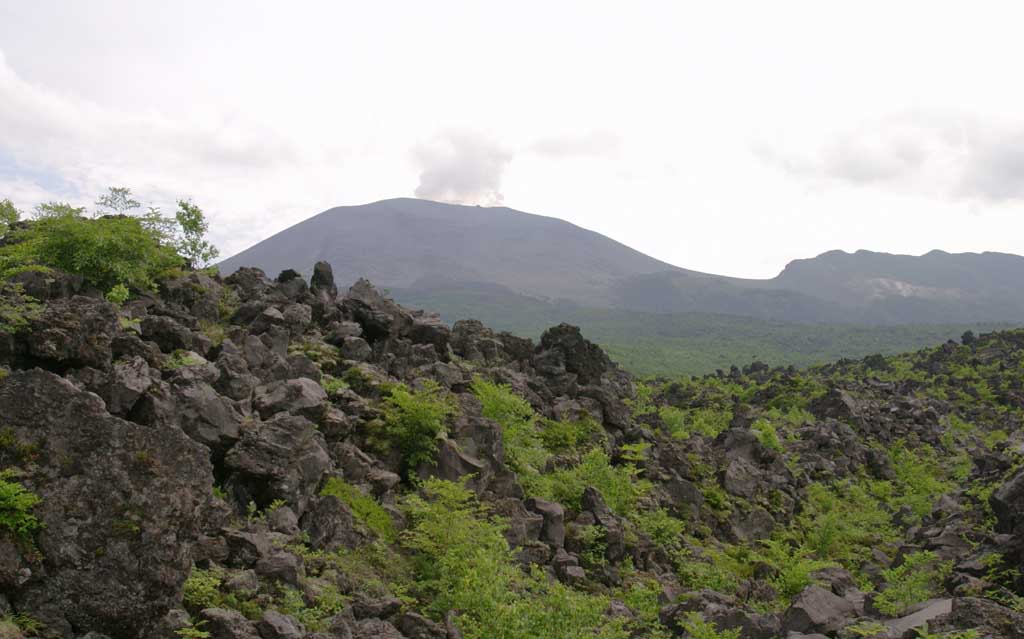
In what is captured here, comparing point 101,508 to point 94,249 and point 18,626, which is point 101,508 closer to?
point 18,626

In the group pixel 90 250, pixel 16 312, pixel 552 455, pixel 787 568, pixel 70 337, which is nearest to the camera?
pixel 16 312

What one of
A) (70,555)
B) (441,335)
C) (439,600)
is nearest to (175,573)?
(70,555)

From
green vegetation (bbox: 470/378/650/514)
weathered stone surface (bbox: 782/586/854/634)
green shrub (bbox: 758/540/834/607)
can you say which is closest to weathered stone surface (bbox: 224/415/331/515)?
green vegetation (bbox: 470/378/650/514)

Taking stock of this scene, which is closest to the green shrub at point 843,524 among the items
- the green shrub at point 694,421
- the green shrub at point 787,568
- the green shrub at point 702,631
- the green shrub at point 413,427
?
the green shrub at point 787,568

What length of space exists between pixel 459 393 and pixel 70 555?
13.6 metres

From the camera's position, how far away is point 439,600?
11.8 meters

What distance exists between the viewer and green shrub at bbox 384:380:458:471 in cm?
1644

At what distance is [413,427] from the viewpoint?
16609 mm

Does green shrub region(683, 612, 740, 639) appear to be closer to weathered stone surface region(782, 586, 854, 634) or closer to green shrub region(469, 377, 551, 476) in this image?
weathered stone surface region(782, 586, 854, 634)

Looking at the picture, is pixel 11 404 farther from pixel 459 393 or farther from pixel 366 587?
pixel 459 393

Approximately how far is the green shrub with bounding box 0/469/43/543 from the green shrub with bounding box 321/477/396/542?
18.6ft

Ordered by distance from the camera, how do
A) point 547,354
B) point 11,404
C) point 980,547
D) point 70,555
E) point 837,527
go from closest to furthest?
1. point 70,555
2. point 11,404
3. point 980,547
4. point 837,527
5. point 547,354

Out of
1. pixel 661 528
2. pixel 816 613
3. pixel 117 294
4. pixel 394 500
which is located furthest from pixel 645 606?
pixel 117 294

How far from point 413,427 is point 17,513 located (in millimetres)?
9157
